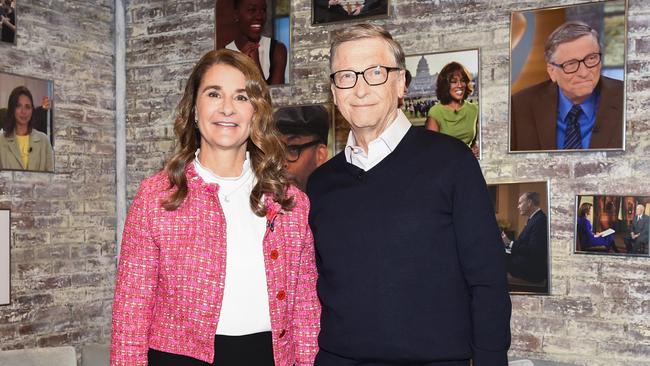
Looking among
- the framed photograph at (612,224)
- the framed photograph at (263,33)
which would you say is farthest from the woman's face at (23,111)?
the framed photograph at (612,224)

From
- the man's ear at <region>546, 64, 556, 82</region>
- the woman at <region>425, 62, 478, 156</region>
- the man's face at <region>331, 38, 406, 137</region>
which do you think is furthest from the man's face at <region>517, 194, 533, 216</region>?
the man's face at <region>331, 38, 406, 137</region>

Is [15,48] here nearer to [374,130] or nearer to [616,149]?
[374,130]

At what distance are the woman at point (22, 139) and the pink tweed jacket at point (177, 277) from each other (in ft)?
6.79

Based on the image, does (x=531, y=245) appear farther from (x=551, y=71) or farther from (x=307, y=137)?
(x=307, y=137)

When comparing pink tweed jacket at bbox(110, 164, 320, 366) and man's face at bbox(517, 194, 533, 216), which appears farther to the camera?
man's face at bbox(517, 194, 533, 216)

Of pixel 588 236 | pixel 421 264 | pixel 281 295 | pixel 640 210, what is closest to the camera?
pixel 421 264

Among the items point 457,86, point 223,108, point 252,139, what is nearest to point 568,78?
point 457,86

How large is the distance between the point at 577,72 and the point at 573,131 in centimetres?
27

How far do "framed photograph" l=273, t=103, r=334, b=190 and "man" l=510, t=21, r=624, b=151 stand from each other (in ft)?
3.28

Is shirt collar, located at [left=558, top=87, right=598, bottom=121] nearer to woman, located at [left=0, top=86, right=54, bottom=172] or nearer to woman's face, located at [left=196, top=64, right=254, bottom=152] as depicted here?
woman's face, located at [left=196, top=64, right=254, bottom=152]

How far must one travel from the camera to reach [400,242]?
1.85 m

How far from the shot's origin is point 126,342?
6.31ft

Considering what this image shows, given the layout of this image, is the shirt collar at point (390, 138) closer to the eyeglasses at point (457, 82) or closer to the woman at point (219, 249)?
the woman at point (219, 249)

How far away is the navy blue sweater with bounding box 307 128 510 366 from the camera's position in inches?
69.4
